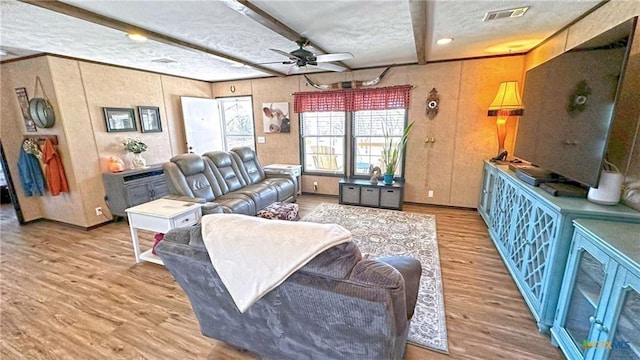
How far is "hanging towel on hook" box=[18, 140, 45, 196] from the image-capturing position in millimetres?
3789

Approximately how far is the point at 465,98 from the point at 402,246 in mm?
2618

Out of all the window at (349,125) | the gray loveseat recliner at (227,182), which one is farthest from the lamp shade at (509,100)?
the gray loveseat recliner at (227,182)

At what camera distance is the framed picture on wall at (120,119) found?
13.0ft

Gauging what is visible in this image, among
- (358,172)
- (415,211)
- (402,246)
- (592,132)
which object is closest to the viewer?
(592,132)

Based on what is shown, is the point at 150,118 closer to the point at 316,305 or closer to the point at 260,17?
the point at 260,17

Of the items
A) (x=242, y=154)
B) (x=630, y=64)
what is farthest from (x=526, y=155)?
(x=242, y=154)

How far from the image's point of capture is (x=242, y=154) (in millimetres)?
4496

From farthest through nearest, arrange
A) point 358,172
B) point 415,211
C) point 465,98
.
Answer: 1. point 358,172
2. point 415,211
3. point 465,98

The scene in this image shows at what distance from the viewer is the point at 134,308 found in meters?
2.15

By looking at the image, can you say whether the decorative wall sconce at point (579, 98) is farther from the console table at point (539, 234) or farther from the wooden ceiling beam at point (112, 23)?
the wooden ceiling beam at point (112, 23)

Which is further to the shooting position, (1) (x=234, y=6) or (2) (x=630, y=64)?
(1) (x=234, y=6)

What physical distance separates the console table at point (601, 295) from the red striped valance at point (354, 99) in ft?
10.8

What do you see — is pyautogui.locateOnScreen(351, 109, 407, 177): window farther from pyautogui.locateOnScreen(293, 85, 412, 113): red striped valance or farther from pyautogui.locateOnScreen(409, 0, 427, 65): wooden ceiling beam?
pyautogui.locateOnScreen(409, 0, 427, 65): wooden ceiling beam

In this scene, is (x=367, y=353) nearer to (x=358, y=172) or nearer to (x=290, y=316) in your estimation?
(x=290, y=316)
